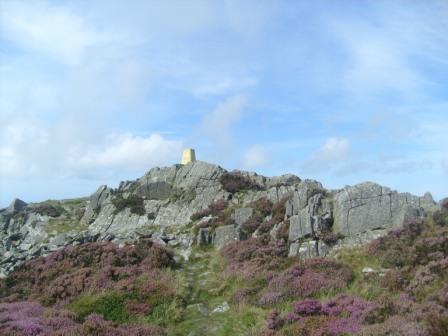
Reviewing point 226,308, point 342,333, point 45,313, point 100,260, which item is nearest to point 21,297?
point 100,260

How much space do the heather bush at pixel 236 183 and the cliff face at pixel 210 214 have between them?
0.30 feet

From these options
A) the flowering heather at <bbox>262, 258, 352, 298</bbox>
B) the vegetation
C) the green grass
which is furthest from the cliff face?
the green grass

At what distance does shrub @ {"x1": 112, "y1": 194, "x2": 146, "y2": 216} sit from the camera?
133 feet

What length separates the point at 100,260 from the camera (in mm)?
24750

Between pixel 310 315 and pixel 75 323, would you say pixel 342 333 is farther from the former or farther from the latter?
pixel 75 323

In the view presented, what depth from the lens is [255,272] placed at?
70.8 ft

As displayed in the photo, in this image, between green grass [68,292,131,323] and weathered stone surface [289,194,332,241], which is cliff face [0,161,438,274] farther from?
green grass [68,292,131,323]

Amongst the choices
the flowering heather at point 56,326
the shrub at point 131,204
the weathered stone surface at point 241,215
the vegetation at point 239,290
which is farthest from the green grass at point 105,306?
the shrub at point 131,204

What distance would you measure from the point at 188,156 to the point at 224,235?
2004 centimetres

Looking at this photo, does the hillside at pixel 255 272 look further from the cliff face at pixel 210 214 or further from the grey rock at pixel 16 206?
the grey rock at pixel 16 206

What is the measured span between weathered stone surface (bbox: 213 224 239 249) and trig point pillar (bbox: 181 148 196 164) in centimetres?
1858

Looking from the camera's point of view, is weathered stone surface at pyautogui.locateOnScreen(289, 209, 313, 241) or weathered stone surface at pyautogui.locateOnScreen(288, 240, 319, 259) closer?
weathered stone surface at pyautogui.locateOnScreen(288, 240, 319, 259)

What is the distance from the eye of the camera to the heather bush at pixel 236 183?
3878 centimetres

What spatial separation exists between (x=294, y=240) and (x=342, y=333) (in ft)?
39.3
